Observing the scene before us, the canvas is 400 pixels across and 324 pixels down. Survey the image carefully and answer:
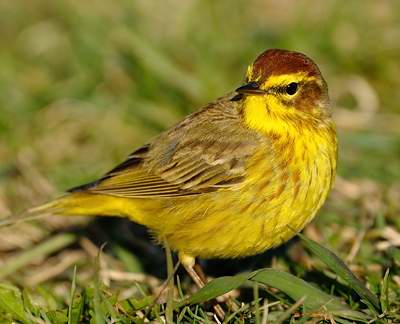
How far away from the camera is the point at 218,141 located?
5434 mm

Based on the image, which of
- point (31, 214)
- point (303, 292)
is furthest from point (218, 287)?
point (31, 214)

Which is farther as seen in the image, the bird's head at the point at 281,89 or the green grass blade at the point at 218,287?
the bird's head at the point at 281,89

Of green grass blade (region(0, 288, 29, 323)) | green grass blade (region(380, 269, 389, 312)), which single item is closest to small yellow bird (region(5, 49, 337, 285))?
green grass blade (region(380, 269, 389, 312))

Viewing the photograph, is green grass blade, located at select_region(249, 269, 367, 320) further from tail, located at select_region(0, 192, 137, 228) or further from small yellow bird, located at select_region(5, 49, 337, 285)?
tail, located at select_region(0, 192, 137, 228)

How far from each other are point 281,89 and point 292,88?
11 centimetres

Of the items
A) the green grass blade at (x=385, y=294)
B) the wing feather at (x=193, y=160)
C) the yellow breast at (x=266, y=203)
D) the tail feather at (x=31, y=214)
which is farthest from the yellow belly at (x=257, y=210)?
the tail feather at (x=31, y=214)

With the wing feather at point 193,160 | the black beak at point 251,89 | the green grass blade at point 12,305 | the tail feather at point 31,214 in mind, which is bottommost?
the green grass blade at point 12,305

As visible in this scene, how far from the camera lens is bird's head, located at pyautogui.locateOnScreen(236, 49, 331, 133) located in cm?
504

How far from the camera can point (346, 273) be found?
4.55 metres

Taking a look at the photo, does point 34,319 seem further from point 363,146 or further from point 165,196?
point 363,146

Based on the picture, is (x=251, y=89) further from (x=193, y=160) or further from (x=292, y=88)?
(x=193, y=160)

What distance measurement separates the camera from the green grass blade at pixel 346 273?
4551mm

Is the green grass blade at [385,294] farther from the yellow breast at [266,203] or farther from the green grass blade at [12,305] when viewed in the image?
the green grass blade at [12,305]

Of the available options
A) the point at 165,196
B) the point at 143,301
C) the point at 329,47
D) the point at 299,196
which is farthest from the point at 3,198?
the point at 329,47
